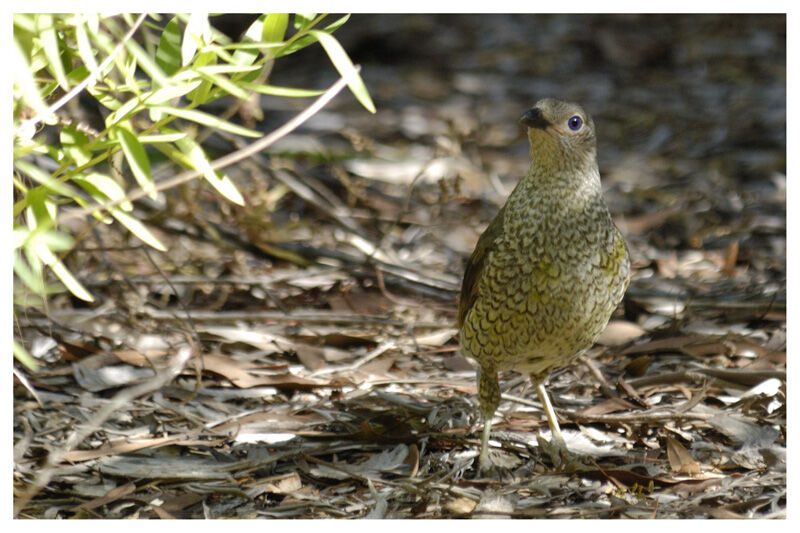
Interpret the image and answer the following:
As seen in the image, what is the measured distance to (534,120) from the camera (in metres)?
3.49

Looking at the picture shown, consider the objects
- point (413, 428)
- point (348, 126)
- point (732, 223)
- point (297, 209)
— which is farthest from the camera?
point (348, 126)

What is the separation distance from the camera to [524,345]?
3.57 m

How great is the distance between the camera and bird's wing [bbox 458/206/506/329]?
12.1ft

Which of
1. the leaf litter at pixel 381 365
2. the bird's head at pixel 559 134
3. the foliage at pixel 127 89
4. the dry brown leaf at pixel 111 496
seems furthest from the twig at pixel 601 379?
the foliage at pixel 127 89

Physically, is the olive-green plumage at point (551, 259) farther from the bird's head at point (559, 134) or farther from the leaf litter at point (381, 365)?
the leaf litter at point (381, 365)

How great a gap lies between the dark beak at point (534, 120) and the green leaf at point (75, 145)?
157cm

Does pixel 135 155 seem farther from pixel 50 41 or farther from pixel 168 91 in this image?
pixel 50 41

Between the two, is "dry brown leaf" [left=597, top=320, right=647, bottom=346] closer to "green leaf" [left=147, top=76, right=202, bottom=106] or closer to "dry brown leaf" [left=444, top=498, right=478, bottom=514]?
"dry brown leaf" [left=444, top=498, right=478, bottom=514]

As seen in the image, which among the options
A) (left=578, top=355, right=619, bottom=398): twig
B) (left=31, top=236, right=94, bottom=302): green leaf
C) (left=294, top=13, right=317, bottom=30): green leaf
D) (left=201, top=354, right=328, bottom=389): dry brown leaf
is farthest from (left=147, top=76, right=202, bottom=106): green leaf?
(left=578, top=355, right=619, bottom=398): twig

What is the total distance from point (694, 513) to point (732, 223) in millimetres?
3565

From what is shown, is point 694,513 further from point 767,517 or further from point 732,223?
point 732,223

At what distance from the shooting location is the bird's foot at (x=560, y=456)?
11.6 ft

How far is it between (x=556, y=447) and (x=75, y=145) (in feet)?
6.92
